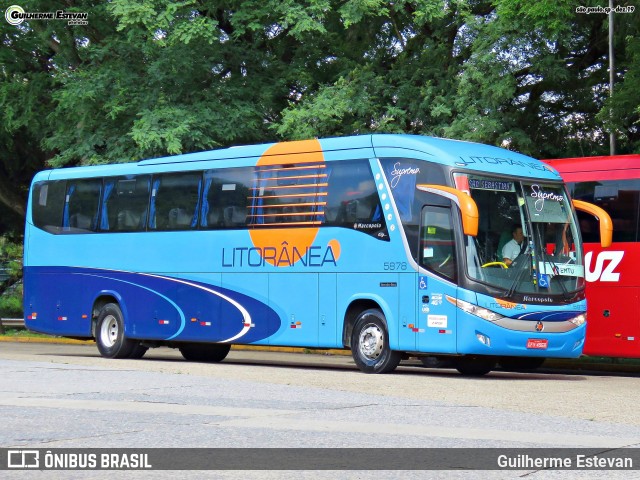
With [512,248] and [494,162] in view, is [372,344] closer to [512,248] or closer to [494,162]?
[512,248]

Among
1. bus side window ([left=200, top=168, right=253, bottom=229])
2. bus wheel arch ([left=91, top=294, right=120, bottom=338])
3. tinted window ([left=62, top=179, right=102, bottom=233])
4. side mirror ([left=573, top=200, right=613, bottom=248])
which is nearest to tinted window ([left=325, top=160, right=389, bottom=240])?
bus side window ([left=200, top=168, right=253, bottom=229])

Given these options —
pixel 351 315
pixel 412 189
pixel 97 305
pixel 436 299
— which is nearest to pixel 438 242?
pixel 436 299

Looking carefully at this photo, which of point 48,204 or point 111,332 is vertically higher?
point 48,204

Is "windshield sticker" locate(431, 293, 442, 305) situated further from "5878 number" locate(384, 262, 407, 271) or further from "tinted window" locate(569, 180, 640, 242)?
"tinted window" locate(569, 180, 640, 242)

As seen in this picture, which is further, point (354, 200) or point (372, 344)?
point (354, 200)

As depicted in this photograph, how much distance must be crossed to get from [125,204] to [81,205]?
135 cm

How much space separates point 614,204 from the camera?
21.3 m

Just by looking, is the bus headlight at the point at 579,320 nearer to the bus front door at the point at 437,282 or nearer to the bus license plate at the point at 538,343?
the bus license plate at the point at 538,343

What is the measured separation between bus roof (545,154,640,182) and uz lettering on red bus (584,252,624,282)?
133 centimetres

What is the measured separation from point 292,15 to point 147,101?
4092 mm

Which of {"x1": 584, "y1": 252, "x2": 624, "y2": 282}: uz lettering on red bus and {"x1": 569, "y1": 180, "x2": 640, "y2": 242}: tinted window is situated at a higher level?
{"x1": 569, "y1": 180, "x2": 640, "y2": 242}: tinted window

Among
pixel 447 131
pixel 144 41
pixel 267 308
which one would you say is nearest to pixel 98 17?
pixel 144 41

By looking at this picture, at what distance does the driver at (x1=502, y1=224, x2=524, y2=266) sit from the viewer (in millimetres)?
18656

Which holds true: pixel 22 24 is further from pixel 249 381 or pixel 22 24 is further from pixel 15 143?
pixel 249 381
